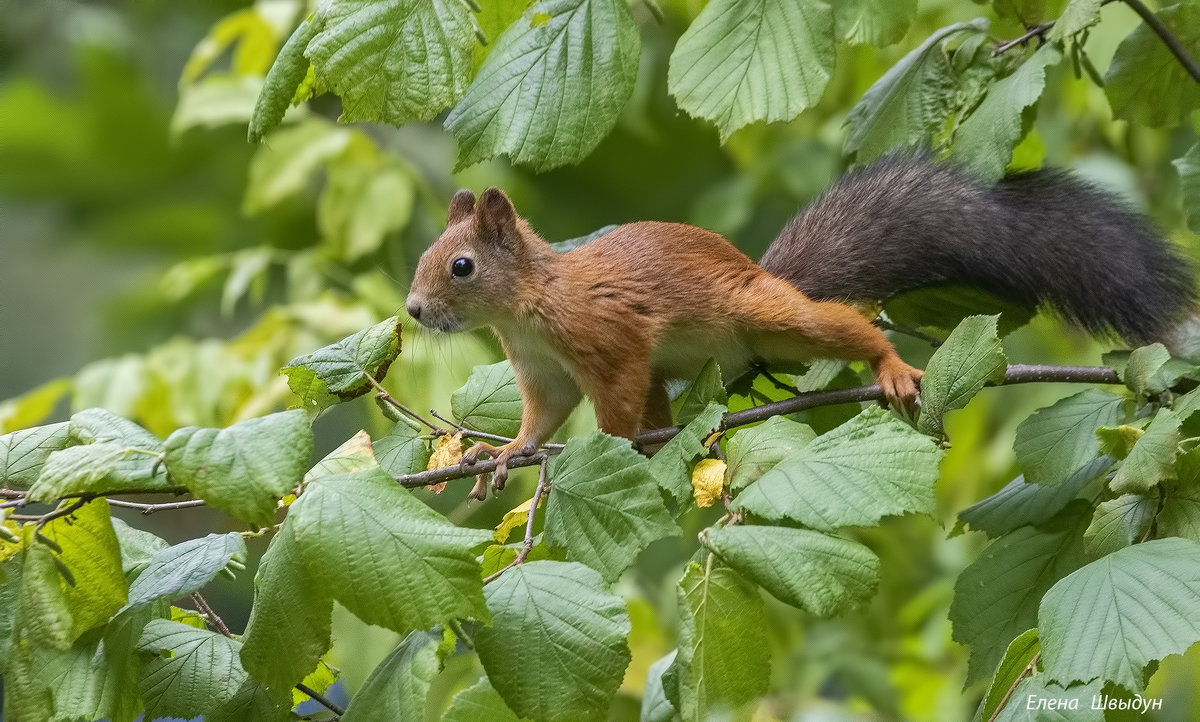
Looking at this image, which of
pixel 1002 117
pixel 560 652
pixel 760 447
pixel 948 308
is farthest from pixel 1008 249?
pixel 560 652

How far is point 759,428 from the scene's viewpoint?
2.89 ft

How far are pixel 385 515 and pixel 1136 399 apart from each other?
27.2 inches

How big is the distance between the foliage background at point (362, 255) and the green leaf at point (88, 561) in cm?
68

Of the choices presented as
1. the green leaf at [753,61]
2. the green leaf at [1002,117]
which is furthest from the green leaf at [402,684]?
the green leaf at [1002,117]

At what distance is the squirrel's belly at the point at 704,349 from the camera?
4.15 ft

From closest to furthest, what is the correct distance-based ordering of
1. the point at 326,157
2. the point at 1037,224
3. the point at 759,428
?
the point at 759,428 → the point at 1037,224 → the point at 326,157

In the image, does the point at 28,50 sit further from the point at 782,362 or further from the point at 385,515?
the point at 385,515

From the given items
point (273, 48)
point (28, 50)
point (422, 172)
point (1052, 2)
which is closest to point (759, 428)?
point (1052, 2)

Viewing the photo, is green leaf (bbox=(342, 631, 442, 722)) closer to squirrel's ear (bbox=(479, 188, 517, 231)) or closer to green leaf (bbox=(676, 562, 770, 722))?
green leaf (bbox=(676, 562, 770, 722))

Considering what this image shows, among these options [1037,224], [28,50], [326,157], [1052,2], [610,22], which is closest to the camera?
[610,22]

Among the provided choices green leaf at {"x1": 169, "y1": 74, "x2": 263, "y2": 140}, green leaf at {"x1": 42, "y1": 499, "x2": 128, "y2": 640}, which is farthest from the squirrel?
green leaf at {"x1": 169, "y1": 74, "x2": 263, "y2": 140}

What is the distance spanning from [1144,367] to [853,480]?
0.38 m

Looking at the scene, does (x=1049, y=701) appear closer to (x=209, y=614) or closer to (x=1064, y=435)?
(x=1064, y=435)

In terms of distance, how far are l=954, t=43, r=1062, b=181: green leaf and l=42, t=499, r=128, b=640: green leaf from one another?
84cm
